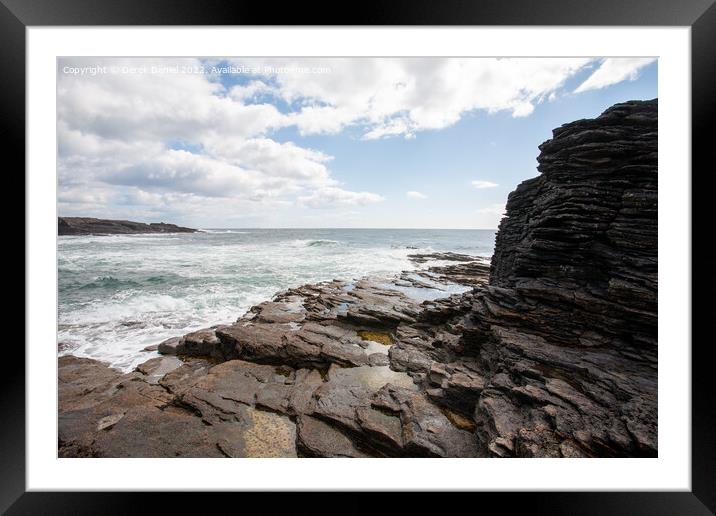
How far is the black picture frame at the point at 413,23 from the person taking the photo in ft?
9.07

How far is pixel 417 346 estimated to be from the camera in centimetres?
770

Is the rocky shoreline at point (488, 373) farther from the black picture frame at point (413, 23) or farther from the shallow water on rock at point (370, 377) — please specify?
the black picture frame at point (413, 23)

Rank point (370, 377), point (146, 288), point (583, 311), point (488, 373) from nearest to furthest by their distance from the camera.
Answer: point (583, 311) < point (488, 373) < point (370, 377) < point (146, 288)

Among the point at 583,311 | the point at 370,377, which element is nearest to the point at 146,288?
the point at 370,377

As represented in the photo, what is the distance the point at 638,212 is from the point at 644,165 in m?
0.92

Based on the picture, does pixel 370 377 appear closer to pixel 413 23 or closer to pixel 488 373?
pixel 488 373

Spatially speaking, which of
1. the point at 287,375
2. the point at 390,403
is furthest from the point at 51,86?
the point at 390,403

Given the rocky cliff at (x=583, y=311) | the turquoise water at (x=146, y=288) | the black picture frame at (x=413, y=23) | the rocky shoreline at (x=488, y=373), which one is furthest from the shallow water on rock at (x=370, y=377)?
the turquoise water at (x=146, y=288)

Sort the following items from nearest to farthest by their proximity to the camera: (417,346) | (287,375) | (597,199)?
(597,199)
(287,375)
(417,346)

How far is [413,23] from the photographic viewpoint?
111 inches

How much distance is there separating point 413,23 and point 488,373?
21.0 feet

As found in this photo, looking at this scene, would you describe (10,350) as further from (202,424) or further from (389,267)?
(389,267)

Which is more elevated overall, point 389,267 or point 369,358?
point 389,267

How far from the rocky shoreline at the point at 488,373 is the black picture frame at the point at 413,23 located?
1.75 feet
